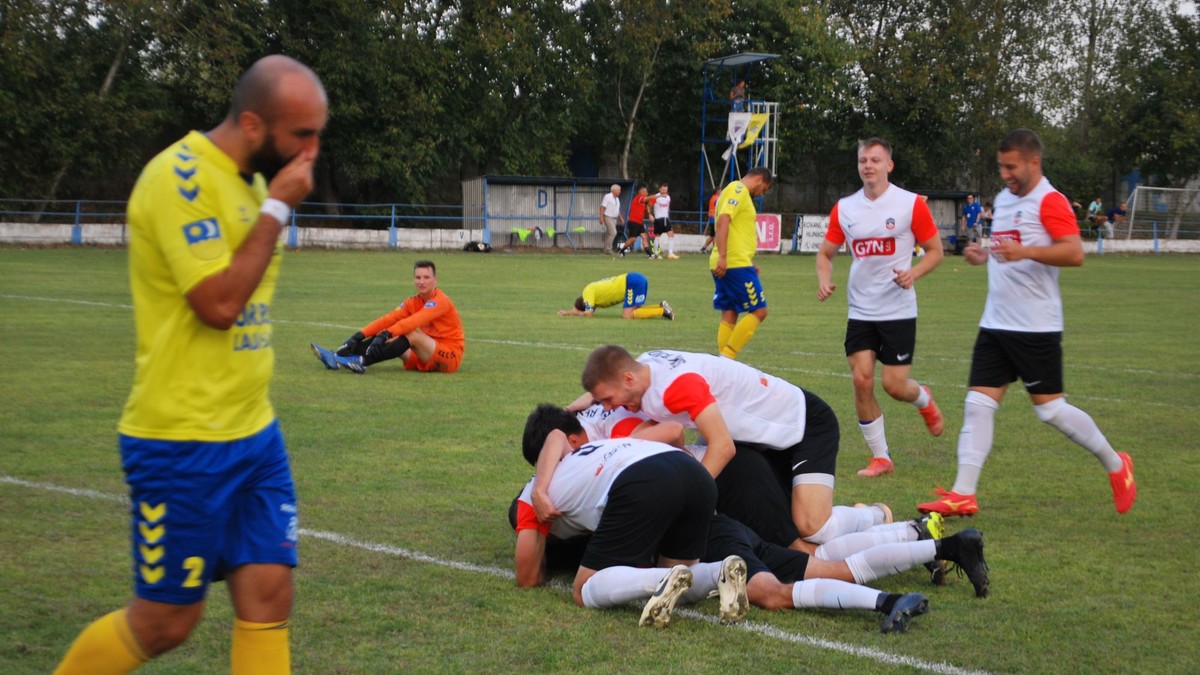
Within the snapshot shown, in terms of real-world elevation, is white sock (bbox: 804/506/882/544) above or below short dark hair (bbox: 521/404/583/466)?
below

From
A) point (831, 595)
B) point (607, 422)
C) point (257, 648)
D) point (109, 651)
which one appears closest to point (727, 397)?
point (607, 422)

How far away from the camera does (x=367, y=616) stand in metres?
5.12

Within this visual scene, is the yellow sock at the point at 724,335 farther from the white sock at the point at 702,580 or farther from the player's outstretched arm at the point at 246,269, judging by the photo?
the player's outstretched arm at the point at 246,269

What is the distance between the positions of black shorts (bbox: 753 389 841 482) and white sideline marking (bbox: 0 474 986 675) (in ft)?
4.19

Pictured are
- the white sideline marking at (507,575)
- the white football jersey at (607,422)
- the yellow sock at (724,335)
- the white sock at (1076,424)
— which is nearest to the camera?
the white sideline marking at (507,575)

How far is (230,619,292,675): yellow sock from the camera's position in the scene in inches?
137

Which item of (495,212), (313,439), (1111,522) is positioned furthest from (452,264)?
(1111,522)

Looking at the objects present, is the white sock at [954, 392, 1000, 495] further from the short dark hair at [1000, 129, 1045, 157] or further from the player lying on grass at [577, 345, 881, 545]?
the short dark hair at [1000, 129, 1045, 157]

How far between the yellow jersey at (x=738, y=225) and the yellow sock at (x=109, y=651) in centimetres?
1024

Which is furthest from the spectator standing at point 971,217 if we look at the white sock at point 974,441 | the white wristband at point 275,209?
the white wristband at point 275,209

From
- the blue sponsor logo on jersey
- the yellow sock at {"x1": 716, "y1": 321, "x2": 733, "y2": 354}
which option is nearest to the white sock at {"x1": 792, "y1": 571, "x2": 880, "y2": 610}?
the blue sponsor logo on jersey

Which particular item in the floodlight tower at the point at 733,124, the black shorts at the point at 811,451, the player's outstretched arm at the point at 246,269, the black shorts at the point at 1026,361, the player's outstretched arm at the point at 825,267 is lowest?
the black shorts at the point at 811,451

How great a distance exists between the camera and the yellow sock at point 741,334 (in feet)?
42.8

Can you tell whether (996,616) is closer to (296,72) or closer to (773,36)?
(296,72)
